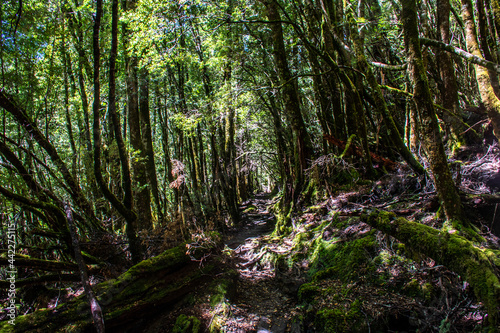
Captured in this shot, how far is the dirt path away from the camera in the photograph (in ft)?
13.1

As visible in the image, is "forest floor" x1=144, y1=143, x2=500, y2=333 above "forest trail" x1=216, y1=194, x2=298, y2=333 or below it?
above

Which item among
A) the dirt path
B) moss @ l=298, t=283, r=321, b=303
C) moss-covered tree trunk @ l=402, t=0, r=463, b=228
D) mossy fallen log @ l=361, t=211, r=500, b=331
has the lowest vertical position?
the dirt path

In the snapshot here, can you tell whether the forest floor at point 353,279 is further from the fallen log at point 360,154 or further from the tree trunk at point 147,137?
the tree trunk at point 147,137

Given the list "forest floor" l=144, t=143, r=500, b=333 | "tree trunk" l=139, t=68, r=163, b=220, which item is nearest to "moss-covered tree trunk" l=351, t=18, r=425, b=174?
"forest floor" l=144, t=143, r=500, b=333

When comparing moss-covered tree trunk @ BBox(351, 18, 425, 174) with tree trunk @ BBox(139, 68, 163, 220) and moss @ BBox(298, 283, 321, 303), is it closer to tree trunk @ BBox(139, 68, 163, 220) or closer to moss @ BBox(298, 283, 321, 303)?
moss @ BBox(298, 283, 321, 303)

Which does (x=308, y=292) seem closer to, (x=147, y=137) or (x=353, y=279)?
(x=353, y=279)

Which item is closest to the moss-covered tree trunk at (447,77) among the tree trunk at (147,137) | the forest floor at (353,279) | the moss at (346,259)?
the forest floor at (353,279)

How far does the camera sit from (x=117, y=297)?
149 inches

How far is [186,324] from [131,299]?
91 centimetres

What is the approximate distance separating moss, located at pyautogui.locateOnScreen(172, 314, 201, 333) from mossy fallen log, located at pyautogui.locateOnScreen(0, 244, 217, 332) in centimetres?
53

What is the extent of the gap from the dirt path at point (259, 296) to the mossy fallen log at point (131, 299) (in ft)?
3.22

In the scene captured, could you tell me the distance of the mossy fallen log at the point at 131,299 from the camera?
10.6 feet

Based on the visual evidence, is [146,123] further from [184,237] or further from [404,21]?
[404,21]

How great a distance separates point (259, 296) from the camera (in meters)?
4.89
